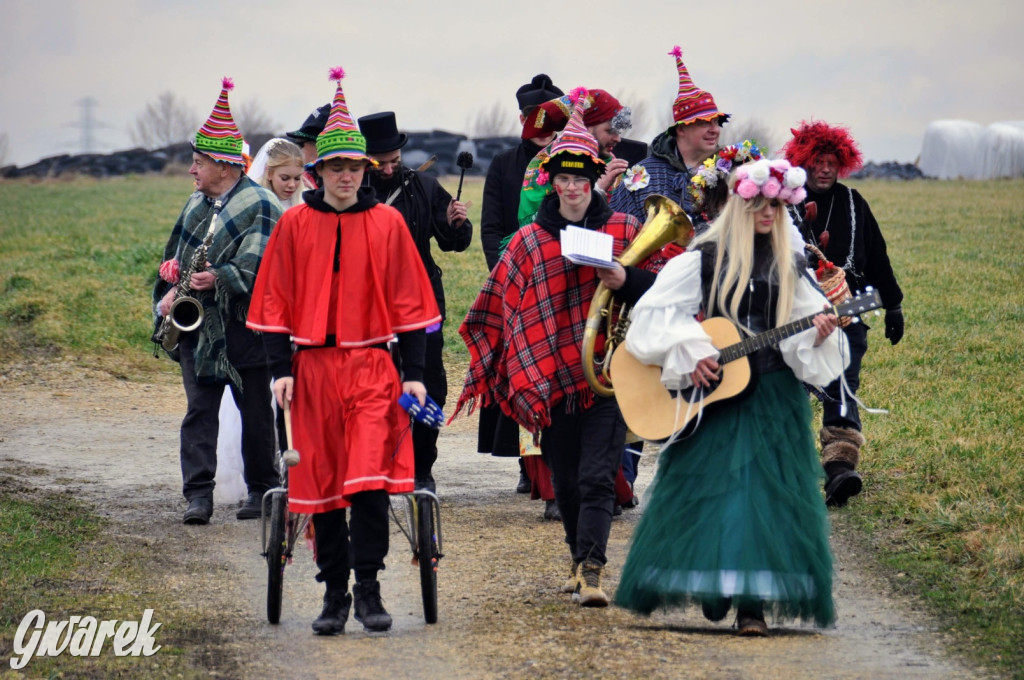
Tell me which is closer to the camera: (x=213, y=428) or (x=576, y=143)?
(x=576, y=143)

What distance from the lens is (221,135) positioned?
26.1 feet

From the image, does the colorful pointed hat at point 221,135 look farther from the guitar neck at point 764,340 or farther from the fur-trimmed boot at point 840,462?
the fur-trimmed boot at point 840,462

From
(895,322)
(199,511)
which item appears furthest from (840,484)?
(199,511)

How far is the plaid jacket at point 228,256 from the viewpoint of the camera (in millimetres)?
8070

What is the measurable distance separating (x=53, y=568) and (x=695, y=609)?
2980 mm

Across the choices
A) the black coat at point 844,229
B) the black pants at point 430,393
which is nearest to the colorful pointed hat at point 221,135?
the black pants at point 430,393

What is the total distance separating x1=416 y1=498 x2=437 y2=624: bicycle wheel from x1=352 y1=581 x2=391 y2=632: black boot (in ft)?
0.60

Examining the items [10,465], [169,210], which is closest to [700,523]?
[10,465]

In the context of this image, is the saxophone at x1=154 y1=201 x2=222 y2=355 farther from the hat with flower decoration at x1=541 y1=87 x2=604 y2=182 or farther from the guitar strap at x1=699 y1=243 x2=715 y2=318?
the guitar strap at x1=699 y1=243 x2=715 y2=318

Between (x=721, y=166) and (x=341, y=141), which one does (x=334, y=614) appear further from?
(x=721, y=166)

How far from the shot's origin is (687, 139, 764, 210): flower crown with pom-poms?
6.22 meters

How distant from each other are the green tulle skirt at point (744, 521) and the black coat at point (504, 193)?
3.07 meters

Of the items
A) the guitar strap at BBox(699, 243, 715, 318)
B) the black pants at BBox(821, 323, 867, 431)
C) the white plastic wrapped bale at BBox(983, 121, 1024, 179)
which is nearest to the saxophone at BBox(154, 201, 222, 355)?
the guitar strap at BBox(699, 243, 715, 318)

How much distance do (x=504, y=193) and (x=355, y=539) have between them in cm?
334
